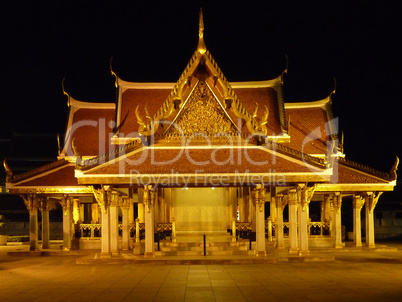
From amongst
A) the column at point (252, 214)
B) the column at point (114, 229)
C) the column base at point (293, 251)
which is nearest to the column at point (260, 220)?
the column base at point (293, 251)

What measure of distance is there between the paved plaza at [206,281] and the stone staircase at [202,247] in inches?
84.1

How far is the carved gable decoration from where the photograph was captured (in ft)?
58.7

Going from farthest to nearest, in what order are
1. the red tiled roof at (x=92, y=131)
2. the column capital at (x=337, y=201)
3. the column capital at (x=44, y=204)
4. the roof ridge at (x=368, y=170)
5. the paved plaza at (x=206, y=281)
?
the red tiled roof at (x=92, y=131) < the column capital at (x=44, y=204) < the column capital at (x=337, y=201) < the roof ridge at (x=368, y=170) < the paved plaza at (x=206, y=281)

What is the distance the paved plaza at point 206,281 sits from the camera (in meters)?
10.9

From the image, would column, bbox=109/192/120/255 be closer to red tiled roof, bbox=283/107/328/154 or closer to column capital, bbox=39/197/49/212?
column capital, bbox=39/197/49/212

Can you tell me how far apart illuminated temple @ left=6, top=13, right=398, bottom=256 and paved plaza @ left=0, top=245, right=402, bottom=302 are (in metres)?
2.17

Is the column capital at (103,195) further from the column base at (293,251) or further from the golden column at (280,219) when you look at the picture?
the golden column at (280,219)

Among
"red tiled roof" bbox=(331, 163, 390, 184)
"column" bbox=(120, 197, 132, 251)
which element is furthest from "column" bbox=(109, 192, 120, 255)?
"red tiled roof" bbox=(331, 163, 390, 184)

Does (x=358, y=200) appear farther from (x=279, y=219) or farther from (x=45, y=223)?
(x=45, y=223)

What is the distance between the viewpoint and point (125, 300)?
414 inches

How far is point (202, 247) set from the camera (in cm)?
1998

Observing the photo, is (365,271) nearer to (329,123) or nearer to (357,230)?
(357,230)

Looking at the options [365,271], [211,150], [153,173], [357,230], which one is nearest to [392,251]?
[357,230]

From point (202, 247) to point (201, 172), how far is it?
403cm
